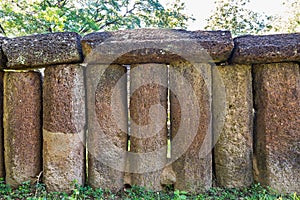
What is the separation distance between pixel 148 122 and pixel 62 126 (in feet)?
3.14

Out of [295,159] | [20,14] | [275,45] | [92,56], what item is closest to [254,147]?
[295,159]

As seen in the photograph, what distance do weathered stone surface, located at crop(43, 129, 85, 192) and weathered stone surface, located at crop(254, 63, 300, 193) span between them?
7.10 ft

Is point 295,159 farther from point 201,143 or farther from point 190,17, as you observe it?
point 190,17

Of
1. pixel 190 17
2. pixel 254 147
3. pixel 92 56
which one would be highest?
pixel 190 17

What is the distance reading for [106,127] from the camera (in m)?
3.22

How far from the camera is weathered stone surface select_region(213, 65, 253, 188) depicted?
327cm

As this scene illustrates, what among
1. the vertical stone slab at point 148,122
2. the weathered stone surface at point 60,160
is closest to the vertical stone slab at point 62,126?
the weathered stone surface at point 60,160

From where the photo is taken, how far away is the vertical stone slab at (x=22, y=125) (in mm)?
3215

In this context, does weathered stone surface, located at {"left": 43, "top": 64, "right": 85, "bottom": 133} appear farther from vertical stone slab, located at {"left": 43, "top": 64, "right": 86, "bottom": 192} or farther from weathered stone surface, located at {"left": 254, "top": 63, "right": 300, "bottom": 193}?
weathered stone surface, located at {"left": 254, "top": 63, "right": 300, "bottom": 193}

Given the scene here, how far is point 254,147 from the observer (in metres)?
3.36

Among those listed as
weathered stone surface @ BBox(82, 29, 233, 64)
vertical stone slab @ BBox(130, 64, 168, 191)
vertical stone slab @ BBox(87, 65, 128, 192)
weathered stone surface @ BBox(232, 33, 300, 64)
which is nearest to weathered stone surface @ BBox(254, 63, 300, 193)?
weathered stone surface @ BBox(232, 33, 300, 64)

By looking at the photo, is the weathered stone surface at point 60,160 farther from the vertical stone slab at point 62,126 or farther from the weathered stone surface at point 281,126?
the weathered stone surface at point 281,126

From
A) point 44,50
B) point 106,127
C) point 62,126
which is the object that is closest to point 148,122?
point 106,127

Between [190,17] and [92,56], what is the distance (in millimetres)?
12399
